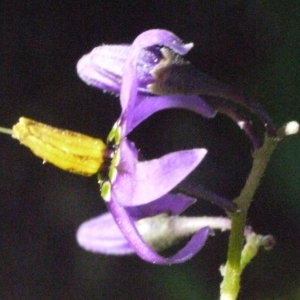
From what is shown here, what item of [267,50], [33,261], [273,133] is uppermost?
[267,50]

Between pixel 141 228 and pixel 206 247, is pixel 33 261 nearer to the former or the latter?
pixel 206 247

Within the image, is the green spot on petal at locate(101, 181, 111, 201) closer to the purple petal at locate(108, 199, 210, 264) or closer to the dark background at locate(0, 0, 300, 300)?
the purple petal at locate(108, 199, 210, 264)

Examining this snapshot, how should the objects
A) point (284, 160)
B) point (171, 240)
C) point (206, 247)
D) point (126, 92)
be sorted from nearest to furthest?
point (126, 92) → point (171, 240) → point (284, 160) → point (206, 247)

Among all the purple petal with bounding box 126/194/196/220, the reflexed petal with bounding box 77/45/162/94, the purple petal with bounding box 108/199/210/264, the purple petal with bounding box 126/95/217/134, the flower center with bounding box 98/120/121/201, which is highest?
the reflexed petal with bounding box 77/45/162/94

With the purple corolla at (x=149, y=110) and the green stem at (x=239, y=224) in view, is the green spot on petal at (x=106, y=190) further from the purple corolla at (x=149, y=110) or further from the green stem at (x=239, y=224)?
the green stem at (x=239, y=224)

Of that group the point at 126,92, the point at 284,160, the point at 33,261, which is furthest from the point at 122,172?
the point at 33,261

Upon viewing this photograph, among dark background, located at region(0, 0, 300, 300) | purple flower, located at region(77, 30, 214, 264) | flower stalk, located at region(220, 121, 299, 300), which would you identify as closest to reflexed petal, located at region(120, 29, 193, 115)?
purple flower, located at region(77, 30, 214, 264)
